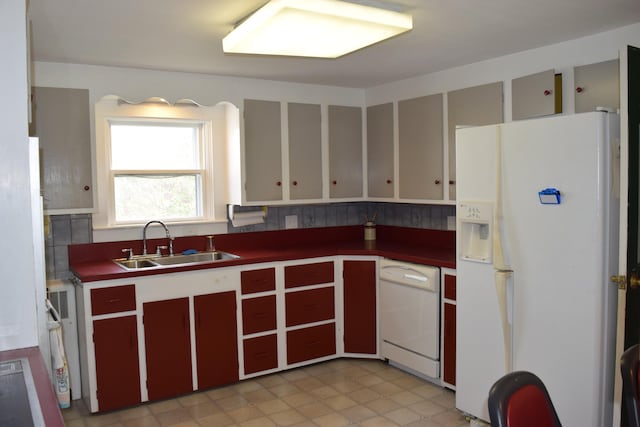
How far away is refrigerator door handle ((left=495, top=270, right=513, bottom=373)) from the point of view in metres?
2.79

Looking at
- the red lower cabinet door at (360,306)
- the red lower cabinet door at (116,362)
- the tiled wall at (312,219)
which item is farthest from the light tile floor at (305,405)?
the tiled wall at (312,219)

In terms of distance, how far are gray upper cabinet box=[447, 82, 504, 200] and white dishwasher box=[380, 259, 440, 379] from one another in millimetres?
641

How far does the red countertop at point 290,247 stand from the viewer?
3.48 metres

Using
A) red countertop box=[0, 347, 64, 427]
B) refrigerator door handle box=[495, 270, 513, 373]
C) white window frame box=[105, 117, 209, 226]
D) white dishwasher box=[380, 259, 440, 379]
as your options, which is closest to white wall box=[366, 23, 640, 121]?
refrigerator door handle box=[495, 270, 513, 373]

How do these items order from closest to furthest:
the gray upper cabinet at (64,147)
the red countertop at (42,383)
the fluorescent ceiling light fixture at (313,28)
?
the red countertop at (42,383) → the fluorescent ceiling light fixture at (313,28) → the gray upper cabinet at (64,147)

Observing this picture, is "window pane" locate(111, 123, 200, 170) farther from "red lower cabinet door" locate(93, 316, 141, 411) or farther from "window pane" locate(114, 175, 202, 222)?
"red lower cabinet door" locate(93, 316, 141, 411)

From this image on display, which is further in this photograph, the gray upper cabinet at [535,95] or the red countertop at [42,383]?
the gray upper cabinet at [535,95]

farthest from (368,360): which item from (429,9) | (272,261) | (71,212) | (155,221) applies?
(429,9)

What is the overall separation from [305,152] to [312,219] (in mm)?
649

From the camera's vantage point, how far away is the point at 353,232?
16.0ft

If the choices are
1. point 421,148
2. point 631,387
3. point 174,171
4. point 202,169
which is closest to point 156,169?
point 174,171

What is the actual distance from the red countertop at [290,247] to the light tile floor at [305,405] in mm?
845

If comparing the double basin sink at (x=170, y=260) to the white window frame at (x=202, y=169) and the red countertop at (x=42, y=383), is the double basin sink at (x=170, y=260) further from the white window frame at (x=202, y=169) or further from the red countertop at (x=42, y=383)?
the red countertop at (x=42, y=383)

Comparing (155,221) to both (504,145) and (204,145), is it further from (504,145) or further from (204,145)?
(504,145)
